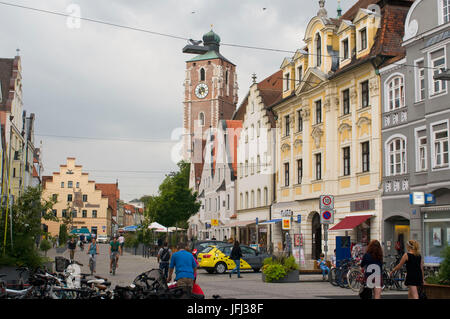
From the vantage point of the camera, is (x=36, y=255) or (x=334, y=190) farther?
(x=334, y=190)

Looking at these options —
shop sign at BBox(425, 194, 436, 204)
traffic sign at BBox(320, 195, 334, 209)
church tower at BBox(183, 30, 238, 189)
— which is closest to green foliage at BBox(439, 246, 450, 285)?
traffic sign at BBox(320, 195, 334, 209)

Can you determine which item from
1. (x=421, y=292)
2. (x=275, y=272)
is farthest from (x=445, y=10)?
(x=421, y=292)

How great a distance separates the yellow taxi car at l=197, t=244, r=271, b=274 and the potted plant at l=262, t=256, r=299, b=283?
7878 millimetres

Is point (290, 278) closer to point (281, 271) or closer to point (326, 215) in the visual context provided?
point (281, 271)

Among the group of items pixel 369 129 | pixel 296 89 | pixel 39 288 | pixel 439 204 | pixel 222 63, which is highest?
pixel 222 63

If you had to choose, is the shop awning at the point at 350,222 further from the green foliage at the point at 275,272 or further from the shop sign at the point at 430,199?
the green foliage at the point at 275,272

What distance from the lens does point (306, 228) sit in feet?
137

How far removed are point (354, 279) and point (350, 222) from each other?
13802mm

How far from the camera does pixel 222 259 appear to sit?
32500 mm

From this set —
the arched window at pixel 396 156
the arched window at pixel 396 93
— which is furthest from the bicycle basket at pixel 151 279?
the arched window at pixel 396 93

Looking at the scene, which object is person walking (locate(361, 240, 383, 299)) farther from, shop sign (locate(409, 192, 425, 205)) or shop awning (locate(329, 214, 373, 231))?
shop awning (locate(329, 214, 373, 231))

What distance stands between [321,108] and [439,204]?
44.8 feet

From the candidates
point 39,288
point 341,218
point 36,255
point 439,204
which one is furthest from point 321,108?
point 39,288
